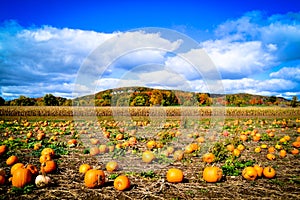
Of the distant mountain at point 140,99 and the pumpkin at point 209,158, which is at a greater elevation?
the distant mountain at point 140,99

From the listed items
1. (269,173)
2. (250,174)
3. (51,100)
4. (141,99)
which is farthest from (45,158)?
(51,100)

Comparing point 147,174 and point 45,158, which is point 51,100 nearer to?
point 45,158

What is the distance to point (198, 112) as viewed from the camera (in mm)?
35594

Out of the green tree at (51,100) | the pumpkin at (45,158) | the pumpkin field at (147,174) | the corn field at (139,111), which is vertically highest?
the green tree at (51,100)

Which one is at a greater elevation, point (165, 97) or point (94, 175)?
point (165, 97)

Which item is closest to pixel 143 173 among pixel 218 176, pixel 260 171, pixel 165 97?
pixel 218 176

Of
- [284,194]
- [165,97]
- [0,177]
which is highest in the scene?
[165,97]

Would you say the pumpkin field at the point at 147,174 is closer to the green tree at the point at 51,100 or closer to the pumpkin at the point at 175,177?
the pumpkin at the point at 175,177

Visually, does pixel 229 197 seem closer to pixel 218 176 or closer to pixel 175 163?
pixel 218 176

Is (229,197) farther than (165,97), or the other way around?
(165,97)

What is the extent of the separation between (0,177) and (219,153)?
18.9ft

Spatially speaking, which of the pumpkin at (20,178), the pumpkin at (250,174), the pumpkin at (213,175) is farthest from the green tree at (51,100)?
the pumpkin at (250,174)

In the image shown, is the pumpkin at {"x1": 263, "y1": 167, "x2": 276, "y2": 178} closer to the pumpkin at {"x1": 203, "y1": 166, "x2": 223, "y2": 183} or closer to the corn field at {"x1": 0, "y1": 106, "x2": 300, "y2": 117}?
the pumpkin at {"x1": 203, "y1": 166, "x2": 223, "y2": 183}

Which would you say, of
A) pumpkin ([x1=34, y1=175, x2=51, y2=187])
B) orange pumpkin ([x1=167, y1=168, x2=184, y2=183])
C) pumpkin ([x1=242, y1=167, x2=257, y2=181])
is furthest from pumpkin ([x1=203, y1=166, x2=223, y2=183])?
pumpkin ([x1=34, y1=175, x2=51, y2=187])
